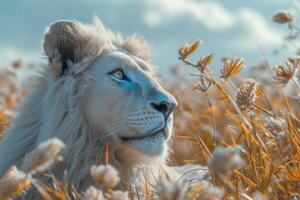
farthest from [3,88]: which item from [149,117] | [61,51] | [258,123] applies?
[258,123]

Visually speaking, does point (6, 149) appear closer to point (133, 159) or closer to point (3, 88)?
point (133, 159)

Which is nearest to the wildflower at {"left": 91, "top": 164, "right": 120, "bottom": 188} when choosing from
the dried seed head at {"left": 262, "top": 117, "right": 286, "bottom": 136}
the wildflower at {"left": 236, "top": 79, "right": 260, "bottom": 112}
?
the wildflower at {"left": 236, "top": 79, "right": 260, "bottom": 112}

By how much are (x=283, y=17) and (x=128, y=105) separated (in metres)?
0.94

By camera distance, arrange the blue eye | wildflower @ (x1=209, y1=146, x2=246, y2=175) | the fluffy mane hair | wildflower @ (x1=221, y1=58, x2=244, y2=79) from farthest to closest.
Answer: the blue eye
the fluffy mane hair
wildflower @ (x1=221, y1=58, x2=244, y2=79)
wildflower @ (x1=209, y1=146, x2=246, y2=175)

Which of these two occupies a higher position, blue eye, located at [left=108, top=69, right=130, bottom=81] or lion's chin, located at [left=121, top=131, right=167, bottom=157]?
blue eye, located at [left=108, top=69, right=130, bottom=81]

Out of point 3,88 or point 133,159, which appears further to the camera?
point 3,88

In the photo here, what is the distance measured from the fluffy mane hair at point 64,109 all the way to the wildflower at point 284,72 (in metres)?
1.21

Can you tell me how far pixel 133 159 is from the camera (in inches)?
127

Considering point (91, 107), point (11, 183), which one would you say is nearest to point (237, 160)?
point (11, 183)

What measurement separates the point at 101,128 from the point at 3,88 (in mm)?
4430

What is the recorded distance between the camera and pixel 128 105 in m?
3.12

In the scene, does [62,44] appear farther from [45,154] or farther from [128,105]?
[45,154]

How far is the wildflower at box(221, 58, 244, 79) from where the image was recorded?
2.33 m

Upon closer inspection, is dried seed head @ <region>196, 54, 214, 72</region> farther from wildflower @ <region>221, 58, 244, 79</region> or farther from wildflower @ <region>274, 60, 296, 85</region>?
wildflower @ <region>274, 60, 296, 85</region>
